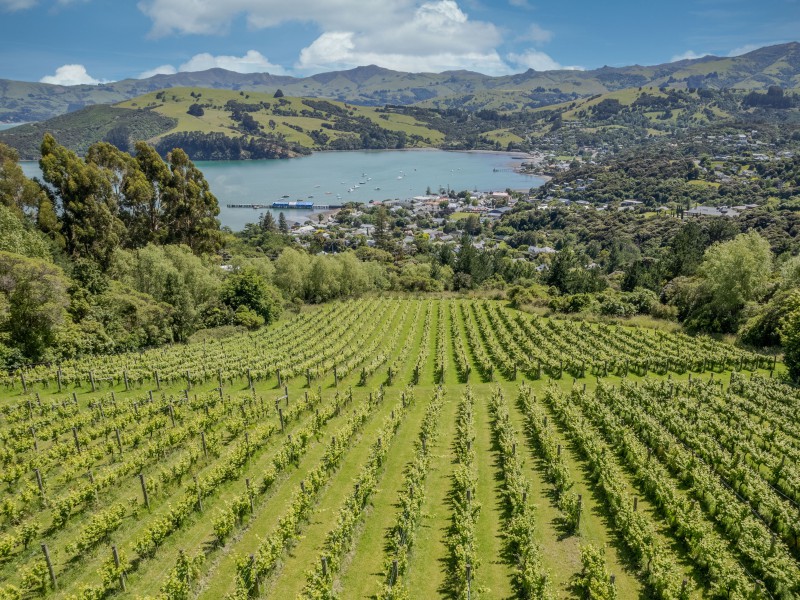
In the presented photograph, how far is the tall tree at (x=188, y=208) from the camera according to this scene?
2212 inches

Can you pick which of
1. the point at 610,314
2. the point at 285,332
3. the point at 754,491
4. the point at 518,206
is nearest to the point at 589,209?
the point at 518,206

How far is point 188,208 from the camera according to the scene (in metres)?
57.2

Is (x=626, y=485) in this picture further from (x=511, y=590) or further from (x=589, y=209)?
(x=589, y=209)

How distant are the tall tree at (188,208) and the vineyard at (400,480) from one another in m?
28.3

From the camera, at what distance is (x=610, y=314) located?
158ft

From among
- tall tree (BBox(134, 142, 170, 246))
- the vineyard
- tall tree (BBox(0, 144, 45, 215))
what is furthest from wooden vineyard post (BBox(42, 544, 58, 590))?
tall tree (BBox(134, 142, 170, 246))

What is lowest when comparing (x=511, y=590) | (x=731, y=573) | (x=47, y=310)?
(x=511, y=590)

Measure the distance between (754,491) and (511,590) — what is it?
9.99 meters

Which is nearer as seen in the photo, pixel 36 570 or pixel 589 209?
pixel 36 570

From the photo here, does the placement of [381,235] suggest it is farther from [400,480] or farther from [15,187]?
[400,480]

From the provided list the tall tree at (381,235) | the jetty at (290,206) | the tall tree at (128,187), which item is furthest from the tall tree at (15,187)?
the jetty at (290,206)

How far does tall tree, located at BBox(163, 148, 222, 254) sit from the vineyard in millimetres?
28266

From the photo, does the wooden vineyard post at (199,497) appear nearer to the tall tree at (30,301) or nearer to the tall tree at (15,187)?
the tall tree at (30,301)

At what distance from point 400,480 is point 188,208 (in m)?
48.6
